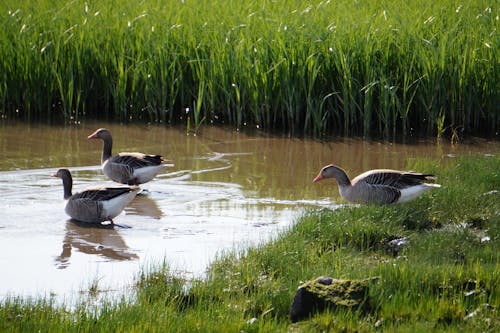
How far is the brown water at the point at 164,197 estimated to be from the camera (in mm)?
8312

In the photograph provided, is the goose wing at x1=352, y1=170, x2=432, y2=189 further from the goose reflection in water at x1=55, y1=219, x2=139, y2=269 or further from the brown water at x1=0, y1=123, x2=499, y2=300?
the goose reflection in water at x1=55, y1=219, x2=139, y2=269

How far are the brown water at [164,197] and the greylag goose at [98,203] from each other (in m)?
0.15

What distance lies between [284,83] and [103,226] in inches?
228

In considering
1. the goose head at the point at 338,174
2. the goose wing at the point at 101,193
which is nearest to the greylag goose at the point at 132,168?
the goose wing at the point at 101,193

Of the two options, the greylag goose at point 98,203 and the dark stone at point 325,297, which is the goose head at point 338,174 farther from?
the dark stone at point 325,297

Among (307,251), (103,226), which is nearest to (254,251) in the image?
(307,251)

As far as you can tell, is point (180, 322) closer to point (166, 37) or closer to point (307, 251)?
point (307, 251)

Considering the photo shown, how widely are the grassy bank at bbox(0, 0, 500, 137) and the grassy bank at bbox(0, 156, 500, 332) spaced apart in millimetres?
5683

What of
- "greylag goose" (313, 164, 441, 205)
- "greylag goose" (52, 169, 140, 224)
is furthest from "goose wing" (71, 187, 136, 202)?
"greylag goose" (313, 164, 441, 205)

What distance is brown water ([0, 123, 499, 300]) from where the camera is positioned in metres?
8.31

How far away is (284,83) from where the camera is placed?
1516 cm

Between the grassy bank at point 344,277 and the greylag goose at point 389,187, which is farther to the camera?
the greylag goose at point 389,187

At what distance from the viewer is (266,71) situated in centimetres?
1527

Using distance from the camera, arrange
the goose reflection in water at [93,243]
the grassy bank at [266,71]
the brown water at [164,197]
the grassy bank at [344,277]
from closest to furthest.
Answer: the grassy bank at [344,277] → the brown water at [164,197] → the goose reflection in water at [93,243] → the grassy bank at [266,71]
